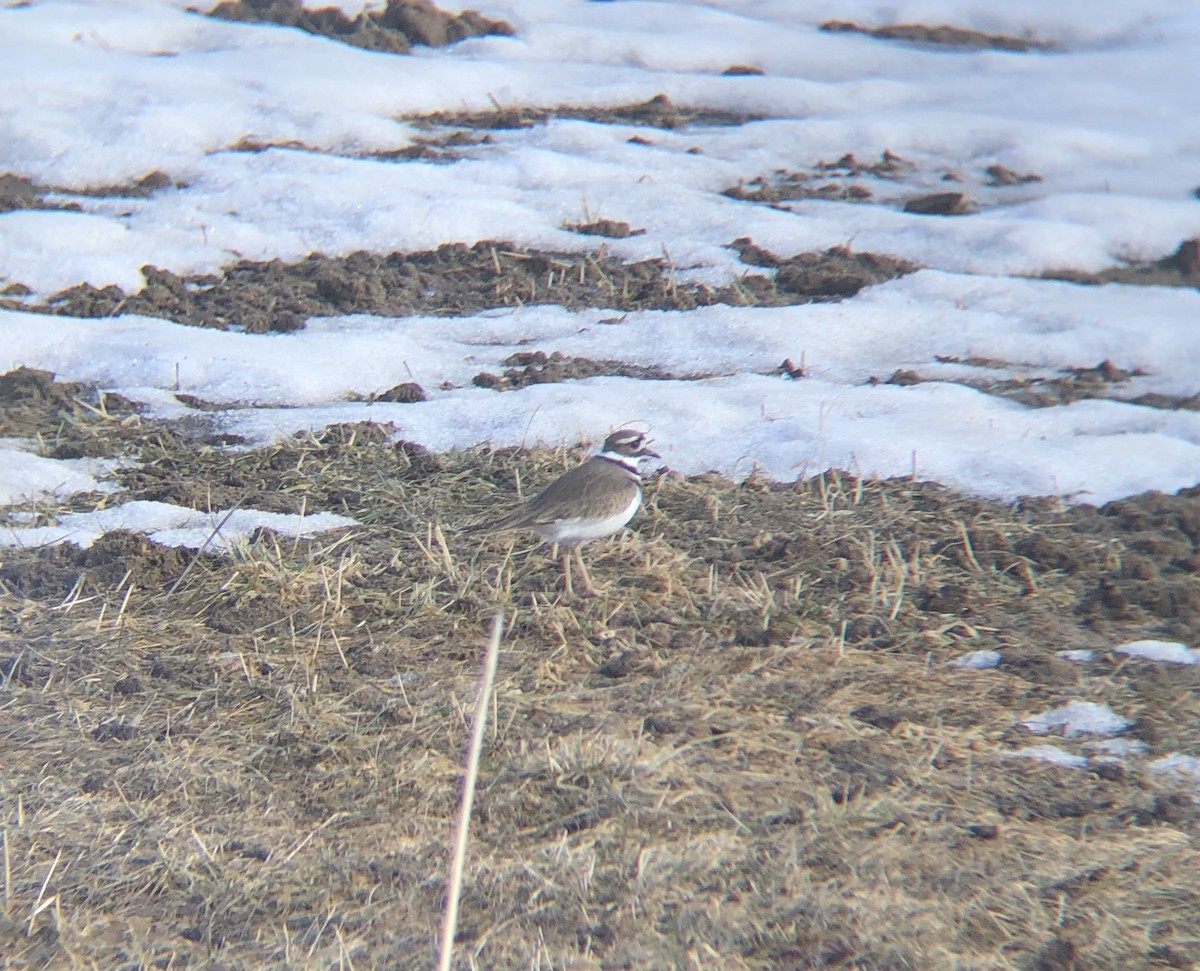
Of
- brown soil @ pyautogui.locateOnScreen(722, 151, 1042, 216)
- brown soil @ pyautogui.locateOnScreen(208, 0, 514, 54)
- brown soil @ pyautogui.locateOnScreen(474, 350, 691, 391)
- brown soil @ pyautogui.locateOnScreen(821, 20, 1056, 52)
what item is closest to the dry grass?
brown soil @ pyautogui.locateOnScreen(474, 350, 691, 391)

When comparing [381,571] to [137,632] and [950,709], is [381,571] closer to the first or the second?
[137,632]

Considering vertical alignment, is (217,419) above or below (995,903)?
below

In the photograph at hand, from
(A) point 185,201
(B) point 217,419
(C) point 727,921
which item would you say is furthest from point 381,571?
(A) point 185,201

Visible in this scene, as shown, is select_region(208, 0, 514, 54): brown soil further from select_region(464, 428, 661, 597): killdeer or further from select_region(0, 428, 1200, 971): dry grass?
select_region(464, 428, 661, 597): killdeer

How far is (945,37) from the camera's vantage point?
42.5ft

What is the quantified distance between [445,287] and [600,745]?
460 cm

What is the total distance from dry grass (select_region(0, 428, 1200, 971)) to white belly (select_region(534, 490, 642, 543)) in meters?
0.23

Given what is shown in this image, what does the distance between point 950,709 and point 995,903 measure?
1.02 m

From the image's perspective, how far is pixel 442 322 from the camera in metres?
7.80

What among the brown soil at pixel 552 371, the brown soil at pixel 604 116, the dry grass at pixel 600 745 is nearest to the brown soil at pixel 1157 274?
the brown soil at pixel 552 371

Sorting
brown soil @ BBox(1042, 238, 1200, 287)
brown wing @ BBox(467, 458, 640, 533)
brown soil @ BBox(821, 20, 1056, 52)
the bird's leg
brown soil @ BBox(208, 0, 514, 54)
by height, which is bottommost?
brown soil @ BBox(1042, 238, 1200, 287)

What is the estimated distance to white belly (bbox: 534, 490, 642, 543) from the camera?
201 inches

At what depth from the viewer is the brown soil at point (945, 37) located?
41.9 feet

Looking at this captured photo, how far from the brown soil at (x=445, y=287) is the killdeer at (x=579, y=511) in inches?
112
